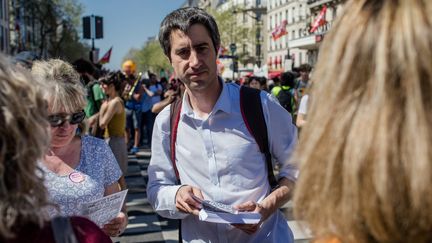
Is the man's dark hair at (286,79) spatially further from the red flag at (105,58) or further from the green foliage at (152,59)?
the green foliage at (152,59)

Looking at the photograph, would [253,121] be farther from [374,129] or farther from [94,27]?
[94,27]

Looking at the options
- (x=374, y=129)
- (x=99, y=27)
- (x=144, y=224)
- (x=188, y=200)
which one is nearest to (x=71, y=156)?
(x=188, y=200)

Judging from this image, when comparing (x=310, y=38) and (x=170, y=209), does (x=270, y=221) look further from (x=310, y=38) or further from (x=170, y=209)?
(x=310, y=38)

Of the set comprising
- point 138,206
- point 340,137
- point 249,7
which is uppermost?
point 249,7

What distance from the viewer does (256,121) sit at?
216cm

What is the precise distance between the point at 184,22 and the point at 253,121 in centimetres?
52

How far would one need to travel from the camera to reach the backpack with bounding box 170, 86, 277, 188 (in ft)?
7.06

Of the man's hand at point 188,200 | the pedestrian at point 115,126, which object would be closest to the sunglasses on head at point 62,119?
the man's hand at point 188,200

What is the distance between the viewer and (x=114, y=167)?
2455 mm

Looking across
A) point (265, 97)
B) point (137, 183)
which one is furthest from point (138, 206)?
point (265, 97)

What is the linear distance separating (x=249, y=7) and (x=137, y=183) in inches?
3335

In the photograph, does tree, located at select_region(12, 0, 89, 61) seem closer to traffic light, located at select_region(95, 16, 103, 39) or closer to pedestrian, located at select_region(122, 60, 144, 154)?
traffic light, located at select_region(95, 16, 103, 39)

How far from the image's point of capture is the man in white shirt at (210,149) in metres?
2.13

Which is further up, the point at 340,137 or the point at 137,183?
the point at 340,137
